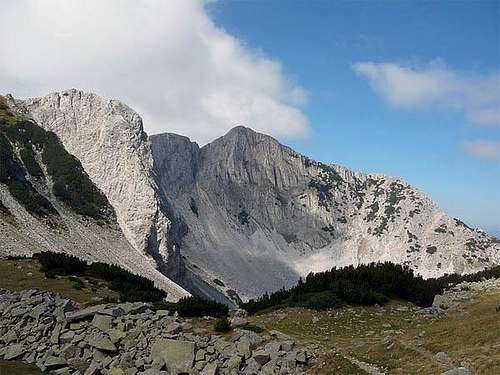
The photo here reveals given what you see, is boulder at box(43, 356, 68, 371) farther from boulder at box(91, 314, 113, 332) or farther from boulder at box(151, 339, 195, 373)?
boulder at box(151, 339, 195, 373)

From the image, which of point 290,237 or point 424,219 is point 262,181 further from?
point 424,219

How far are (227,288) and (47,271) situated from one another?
68.4m

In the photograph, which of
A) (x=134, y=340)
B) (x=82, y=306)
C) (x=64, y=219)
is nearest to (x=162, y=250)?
(x=64, y=219)

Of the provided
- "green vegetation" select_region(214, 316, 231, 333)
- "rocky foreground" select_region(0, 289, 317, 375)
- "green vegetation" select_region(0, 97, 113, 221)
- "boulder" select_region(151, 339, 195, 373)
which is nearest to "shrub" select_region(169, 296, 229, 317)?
"rocky foreground" select_region(0, 289, 317, 375)

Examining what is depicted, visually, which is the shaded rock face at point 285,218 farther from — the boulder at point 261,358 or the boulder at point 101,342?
the boulder at point 261,358

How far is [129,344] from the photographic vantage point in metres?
21.0

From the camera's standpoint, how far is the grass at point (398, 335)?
1675cm

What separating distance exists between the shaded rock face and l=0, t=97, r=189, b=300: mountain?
33895mm

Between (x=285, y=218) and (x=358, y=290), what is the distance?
427 feet

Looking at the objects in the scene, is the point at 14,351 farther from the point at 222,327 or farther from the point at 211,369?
the point at 211,369

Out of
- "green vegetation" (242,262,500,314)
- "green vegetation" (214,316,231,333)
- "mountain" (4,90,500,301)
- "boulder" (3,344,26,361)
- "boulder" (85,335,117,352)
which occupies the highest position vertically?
"mountain" (4,90,500,301)

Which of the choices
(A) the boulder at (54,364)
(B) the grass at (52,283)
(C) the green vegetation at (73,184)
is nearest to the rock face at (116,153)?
(C) the green vegetation at (73,184)

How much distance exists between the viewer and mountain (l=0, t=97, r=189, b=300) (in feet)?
192

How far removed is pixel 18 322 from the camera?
80.0ft
